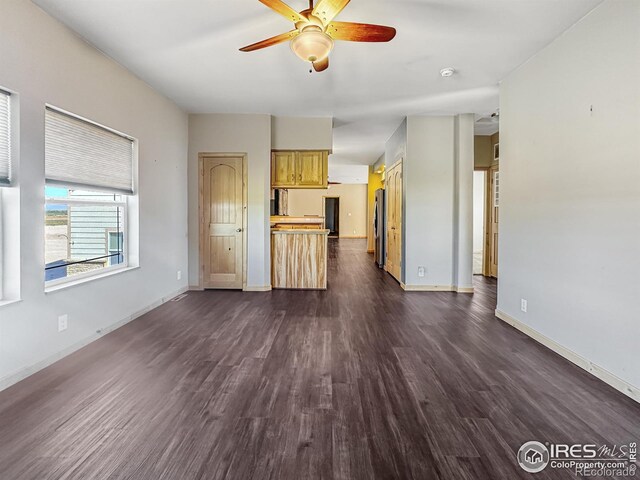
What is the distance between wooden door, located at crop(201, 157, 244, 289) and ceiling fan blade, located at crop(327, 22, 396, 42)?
319cm

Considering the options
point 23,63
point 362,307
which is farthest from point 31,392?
point 362,307

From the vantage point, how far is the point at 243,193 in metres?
5.16

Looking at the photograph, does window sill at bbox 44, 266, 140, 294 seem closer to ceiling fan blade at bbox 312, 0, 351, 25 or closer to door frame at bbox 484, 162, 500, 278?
ceiling fan blade at bbox 312, 0, 351, 25

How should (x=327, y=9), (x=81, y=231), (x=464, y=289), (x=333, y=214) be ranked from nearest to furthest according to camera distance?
(x=327, y=9) < (x=81, y=231) < (x=464, y=289) < (x=333, y=214)

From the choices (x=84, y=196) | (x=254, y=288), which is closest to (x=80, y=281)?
(x=84, y=196)

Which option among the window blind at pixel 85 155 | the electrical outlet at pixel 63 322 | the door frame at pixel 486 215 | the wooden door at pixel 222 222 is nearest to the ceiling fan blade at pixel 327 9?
the window blind at pixel 85 155

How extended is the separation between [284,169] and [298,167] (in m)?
0.23

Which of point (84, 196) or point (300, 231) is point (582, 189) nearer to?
point (300, 231)

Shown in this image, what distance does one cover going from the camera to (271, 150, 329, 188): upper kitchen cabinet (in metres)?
5.39

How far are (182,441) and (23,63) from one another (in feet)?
8.98

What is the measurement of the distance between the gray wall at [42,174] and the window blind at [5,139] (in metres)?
0.06

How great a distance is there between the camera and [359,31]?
7.36 feet

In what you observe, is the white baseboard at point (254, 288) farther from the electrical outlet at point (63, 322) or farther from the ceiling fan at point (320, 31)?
the ceiling fan at point (320, 31)

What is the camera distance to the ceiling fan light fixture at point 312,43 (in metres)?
2.22
